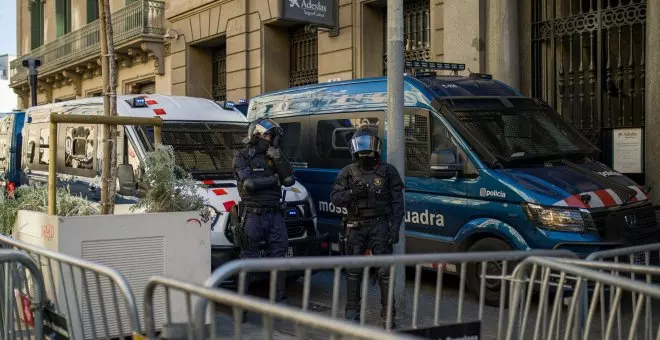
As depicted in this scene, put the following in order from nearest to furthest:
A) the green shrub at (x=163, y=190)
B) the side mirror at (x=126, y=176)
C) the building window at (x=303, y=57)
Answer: the green shrub at (x=163, y=190) < the side mirror at (x=126, y=176) < the building window at (x=303, y=57)

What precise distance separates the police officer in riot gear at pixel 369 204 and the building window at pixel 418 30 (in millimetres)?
7520

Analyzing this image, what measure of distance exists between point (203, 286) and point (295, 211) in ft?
17.2

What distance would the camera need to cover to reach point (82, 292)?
13.2ft

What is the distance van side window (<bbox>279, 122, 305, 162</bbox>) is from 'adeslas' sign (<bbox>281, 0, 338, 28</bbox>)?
4787 mm

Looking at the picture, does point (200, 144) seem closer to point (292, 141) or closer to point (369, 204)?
point (292, 141)

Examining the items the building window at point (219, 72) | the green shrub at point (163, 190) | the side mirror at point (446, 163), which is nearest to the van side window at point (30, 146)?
the green shrub at point (163, 190)

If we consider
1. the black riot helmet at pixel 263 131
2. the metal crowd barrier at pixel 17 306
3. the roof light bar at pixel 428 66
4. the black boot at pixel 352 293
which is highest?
the roof light bar at pixel 428 66

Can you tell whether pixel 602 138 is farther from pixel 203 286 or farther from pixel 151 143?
pixel 203 286

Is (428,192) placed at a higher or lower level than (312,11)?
lower

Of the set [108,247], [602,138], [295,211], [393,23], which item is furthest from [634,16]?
[108,247]

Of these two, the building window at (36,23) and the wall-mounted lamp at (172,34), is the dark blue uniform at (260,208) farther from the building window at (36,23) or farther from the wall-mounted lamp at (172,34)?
the building window at (36,23)

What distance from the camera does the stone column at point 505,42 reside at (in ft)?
39.5

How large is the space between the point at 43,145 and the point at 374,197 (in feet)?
19.0

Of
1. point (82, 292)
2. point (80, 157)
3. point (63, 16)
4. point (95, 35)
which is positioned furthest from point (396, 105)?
point (63, 16)
